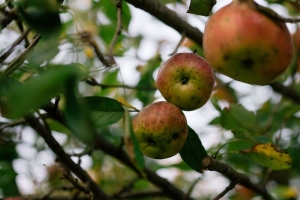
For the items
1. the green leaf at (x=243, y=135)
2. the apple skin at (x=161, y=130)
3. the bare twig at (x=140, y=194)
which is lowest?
the bare twig at (x=140, y=194)

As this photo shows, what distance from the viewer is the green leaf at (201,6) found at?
0.99 meters

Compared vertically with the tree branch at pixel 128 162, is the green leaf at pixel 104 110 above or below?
above

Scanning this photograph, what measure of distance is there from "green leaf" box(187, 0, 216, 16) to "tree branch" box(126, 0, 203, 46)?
1.06ft

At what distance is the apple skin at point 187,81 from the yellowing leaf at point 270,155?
15cm

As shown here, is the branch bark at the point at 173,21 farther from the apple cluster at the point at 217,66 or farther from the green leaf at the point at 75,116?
the green leaf at the point at 75,116

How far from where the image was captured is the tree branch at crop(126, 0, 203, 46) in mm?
1348

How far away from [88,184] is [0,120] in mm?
490

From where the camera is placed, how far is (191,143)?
108 cm

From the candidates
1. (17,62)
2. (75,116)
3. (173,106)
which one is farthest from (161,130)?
(75,116)

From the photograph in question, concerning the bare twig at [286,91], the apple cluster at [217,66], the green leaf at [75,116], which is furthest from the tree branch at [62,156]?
the bare twig at [286,91]

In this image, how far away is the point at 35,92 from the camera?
0.53 metres

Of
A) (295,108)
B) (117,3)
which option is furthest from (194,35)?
(117,3)

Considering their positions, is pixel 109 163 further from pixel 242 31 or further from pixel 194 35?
pixel 242 31

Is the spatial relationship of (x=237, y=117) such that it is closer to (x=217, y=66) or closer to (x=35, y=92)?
(x=217, y=66)
